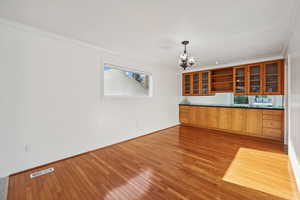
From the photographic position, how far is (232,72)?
4.36 m

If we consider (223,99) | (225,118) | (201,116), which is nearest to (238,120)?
(225,118)

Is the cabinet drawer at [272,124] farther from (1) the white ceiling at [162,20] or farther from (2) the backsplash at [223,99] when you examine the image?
(1) the white ceiling at [162,20]

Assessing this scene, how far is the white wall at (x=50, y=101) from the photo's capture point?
194cm

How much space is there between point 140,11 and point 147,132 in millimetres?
3319

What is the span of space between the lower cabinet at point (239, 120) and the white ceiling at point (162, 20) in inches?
74.2

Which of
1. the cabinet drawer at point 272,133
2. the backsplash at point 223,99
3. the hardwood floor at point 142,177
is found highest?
the backsplash at point 223,99

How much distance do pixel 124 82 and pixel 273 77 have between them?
4.27m

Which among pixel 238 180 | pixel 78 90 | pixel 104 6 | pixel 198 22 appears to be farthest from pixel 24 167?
pixel 198 22

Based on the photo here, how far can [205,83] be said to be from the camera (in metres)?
4.85

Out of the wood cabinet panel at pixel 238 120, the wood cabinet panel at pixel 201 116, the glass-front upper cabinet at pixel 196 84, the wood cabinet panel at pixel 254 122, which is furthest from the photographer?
the glass-front upper cabinet at pixel 196 84

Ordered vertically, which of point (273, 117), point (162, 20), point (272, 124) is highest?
point (162, 20)

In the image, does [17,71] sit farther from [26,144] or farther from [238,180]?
[238,180]

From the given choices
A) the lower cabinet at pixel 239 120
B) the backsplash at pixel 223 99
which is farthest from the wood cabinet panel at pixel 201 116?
the backsplash at pixel 223 99

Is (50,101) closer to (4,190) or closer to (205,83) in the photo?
(4,190)
